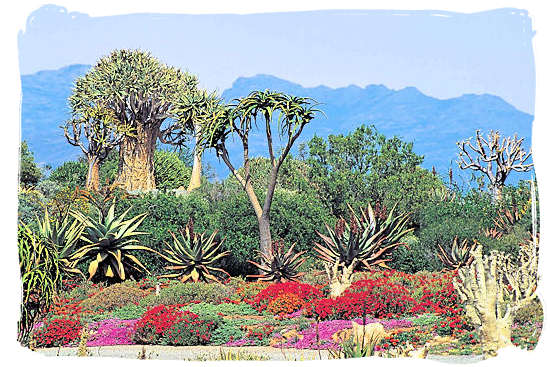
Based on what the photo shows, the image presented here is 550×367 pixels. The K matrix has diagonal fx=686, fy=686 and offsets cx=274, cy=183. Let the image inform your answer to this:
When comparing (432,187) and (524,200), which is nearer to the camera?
(524,200)

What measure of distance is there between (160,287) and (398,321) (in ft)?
12.5

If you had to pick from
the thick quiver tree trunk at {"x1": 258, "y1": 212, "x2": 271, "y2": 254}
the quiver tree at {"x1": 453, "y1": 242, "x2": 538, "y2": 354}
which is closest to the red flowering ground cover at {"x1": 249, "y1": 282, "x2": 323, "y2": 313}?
the thick quiver tree trunk at {"x1": 258, "y1": 212, "x2": 271, "y2": 254}

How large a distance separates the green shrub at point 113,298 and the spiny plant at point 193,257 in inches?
33.5

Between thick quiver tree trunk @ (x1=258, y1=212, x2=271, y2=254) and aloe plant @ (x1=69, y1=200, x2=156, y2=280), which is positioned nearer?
aloe plant @ (x1=69, y1=200, x2=156, y2=280)

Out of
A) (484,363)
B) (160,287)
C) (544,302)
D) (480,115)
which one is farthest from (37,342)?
(480,115)

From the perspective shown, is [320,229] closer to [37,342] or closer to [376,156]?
[376,156]

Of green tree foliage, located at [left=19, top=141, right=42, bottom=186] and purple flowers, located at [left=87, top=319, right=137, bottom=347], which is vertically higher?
green tree foliage, located at [left=19, top=141, right=42, bottom=186]

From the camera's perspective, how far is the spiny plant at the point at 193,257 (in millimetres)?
10727

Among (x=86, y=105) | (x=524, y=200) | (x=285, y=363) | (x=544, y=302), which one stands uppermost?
(x=86, y=105)

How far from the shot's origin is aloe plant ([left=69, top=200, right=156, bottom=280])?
1048cm

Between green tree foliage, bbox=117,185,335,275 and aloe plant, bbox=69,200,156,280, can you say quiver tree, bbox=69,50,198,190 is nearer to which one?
green tree foliage, bbox=117,185,335,275

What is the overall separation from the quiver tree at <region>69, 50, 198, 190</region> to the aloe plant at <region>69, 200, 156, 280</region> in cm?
393

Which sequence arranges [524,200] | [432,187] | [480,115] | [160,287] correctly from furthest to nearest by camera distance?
[480,115] < [432,187] < [524,200] < [160,287]

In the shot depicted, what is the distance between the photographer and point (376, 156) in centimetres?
1397
